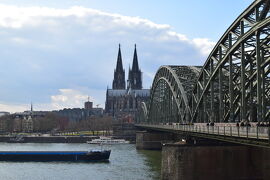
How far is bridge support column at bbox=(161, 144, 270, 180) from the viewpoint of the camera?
41000 millimetres

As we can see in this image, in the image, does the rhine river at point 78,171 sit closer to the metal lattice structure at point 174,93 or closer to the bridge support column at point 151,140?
the metal lattice structure at point 174,93

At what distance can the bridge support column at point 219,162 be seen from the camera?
41000 mm

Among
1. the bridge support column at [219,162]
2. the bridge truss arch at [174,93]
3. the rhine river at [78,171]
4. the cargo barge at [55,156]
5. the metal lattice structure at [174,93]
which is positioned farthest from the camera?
the cargo barge at [55,156]

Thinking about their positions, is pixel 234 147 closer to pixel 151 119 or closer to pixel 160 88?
pixel 160 88

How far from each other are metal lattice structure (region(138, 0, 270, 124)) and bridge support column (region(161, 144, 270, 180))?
338cm

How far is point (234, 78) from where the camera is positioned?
48.6 metres

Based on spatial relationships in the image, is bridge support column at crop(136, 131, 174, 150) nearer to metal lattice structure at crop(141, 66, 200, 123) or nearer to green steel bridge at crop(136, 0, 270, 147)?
metal lattice structure at crop(141, 66, 200, 123)

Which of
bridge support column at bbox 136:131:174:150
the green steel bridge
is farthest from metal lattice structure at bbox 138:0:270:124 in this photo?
bridge support column at bbox 136:131:174:150

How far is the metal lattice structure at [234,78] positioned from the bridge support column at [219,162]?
11.1ft

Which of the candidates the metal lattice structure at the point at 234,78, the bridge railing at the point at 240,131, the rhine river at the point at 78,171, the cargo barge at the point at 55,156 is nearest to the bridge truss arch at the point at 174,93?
the metal lattice structure at the point at 234,78

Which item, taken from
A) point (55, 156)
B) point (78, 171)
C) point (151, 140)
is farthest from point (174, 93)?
point (151, 140)

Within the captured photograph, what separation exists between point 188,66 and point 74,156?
27.9 metres

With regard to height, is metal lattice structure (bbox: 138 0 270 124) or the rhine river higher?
metal lattice structure (bbox: 138 0 270 124)

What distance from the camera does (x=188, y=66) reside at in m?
81.8
